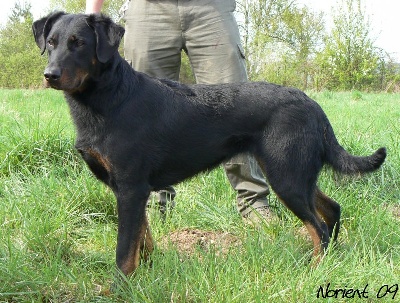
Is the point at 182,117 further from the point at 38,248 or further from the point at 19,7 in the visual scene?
the point at 19,7

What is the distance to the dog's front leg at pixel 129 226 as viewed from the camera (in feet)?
9.24

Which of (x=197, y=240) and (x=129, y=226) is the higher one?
(x=129, y=226)

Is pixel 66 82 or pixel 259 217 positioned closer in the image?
pixel 66 82

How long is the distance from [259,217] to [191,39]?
5.20 ft

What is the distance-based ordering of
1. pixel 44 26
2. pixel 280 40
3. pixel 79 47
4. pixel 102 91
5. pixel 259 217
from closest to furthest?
pixel 79 47
pixel 102 91
pixel 44 26
pixel 259 217
pixel 280 40

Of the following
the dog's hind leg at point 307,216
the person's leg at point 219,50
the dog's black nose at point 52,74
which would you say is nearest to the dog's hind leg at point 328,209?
the dog's hind leg at point 307,216

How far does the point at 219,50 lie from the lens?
150 inches

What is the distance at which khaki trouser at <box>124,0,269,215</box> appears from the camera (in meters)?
3.77

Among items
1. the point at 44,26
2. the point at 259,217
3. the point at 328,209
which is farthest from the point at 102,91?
the point at 328,209

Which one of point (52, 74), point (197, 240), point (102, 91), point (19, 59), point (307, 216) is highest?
point (52, 74)

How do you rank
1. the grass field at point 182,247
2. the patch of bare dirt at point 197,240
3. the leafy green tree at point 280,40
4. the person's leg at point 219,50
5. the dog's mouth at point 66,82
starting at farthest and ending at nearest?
1. the leafy green tree at point 280,40
2. the person's leg at point 219,50
3. the patch of bare dirt at point 197,240
4. the dog's mouth at point 66,82
5. the grass field at point 182,247

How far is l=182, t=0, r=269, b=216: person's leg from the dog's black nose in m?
1.52

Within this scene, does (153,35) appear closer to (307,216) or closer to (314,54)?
(307,216)

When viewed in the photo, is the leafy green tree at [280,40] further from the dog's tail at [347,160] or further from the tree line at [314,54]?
the dog's tail at [347,160]
